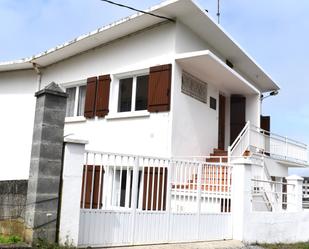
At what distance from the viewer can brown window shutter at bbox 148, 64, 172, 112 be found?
39.2 feet

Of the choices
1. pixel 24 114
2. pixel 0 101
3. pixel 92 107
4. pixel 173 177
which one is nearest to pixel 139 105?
pixel 92 107

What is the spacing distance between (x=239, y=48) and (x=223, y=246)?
27.4ft

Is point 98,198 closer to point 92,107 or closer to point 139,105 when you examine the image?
point 139,105

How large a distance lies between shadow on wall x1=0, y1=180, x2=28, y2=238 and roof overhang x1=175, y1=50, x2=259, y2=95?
6340mm

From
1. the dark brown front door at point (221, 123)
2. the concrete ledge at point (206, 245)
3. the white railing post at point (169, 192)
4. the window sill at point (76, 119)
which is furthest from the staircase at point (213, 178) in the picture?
the window sill at point (76, 119)

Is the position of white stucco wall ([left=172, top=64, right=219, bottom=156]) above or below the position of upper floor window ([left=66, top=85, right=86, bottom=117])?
below

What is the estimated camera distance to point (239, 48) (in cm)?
1507

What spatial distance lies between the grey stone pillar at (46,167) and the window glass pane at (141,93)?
18.8 feet

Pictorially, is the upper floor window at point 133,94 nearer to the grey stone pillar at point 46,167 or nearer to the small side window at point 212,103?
the small side window at point 212,103

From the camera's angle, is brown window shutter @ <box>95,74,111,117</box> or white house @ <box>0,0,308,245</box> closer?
white house @ <box>0,0,308,245</box>

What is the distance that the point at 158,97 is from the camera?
12102 mm

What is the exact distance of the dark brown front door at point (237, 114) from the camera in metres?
16.2

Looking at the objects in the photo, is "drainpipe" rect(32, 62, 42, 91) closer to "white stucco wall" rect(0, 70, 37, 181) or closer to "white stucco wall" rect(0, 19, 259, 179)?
"white stucco wall" rect(0, 19, 259, 179)

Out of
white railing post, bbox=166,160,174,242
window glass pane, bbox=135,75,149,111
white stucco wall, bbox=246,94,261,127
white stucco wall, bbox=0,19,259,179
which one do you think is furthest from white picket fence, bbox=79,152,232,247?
white stucco wall, bbox=246,94,261,127
